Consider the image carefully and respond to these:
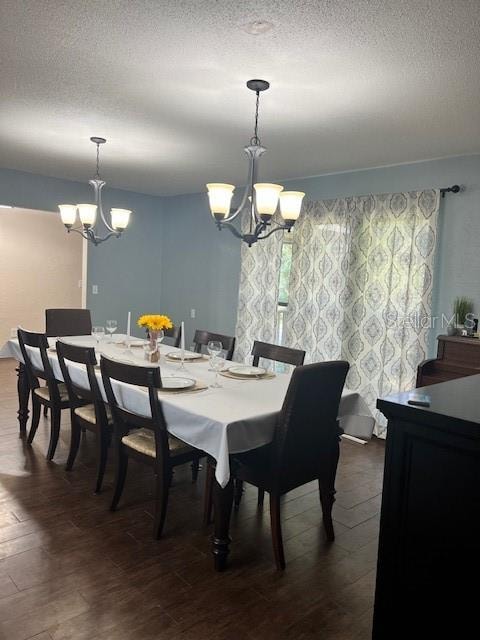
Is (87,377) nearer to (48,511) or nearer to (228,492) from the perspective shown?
(48,511)

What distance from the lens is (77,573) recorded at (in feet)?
7.18

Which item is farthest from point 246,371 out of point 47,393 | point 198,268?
point 198,268

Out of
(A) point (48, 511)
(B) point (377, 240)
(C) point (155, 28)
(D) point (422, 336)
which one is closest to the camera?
(C) point (155, 28)

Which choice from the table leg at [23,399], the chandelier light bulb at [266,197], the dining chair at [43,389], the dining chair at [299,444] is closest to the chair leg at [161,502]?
the dining chair at [299,444]

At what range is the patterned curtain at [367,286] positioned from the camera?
4.11 meters

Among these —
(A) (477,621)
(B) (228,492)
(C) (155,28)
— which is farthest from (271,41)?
(A) (477,621)

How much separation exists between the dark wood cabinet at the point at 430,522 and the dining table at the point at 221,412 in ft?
2.72

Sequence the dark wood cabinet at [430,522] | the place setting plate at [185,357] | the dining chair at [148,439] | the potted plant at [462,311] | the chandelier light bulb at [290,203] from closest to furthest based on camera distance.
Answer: the dark wood cabinet at [430,522], the dining chair at [148,439], the chandelier light bulb at [290,203], the place setting plate at [185,357], the potted plant at [462,311]

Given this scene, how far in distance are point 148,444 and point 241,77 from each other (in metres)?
2.01

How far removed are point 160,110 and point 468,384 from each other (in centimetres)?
248

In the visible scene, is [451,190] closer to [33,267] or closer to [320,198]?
[320,198]

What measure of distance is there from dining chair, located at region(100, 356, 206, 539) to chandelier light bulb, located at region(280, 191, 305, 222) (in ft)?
3.98

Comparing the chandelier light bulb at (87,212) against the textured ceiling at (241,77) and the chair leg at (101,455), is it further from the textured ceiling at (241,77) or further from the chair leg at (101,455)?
the chair leg at (101,455)

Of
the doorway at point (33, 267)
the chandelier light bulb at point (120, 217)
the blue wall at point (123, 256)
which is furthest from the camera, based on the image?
the doorway at point (33, 267)
